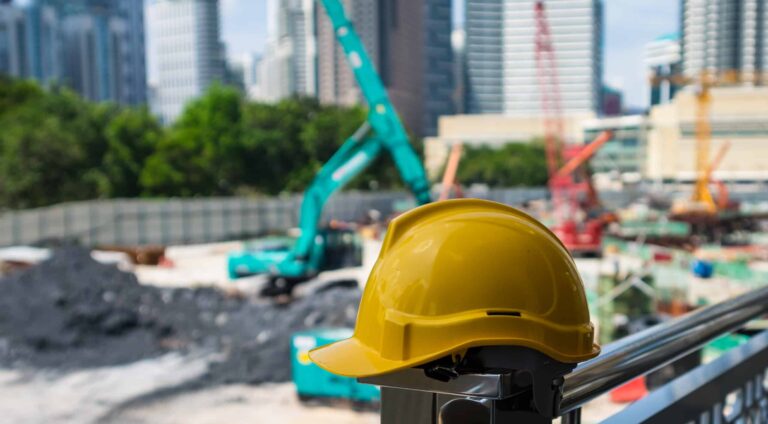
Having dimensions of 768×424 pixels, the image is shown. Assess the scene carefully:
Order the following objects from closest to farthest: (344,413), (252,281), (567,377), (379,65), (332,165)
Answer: (567,377)
(344,413)
(332,165)
(252,281)
(379,65)

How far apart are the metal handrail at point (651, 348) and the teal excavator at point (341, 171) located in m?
15.9

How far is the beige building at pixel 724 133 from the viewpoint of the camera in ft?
337

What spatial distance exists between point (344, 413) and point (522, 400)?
10.1 metres

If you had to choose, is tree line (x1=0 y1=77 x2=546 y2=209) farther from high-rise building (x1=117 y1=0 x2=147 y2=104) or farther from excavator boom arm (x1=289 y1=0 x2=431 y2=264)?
high-rise building (x1=117 y1=0 x2=147 y2=104)

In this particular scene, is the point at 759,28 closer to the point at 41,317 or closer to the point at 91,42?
the point at 91,42

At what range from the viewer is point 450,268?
4.21 ft

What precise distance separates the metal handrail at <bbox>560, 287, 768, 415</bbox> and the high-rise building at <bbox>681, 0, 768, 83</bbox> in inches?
6029

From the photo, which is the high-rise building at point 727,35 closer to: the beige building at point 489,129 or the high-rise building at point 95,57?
the beige building at point 489,129

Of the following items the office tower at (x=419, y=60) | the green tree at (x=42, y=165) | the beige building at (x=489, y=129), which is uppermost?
the office tower at (x=419, y=60)

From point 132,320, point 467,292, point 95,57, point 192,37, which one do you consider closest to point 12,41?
point 95,57

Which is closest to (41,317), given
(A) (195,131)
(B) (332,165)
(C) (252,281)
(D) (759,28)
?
(C) (252,281)

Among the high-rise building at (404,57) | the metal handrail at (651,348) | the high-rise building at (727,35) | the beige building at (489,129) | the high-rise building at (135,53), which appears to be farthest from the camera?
the high-rise building at (135,53)

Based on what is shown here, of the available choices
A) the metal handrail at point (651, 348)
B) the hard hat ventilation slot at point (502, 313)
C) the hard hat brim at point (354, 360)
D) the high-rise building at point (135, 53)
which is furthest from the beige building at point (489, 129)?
the hard hat ventilation slot at point (502, 313)

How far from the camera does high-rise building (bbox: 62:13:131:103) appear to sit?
167 metres
